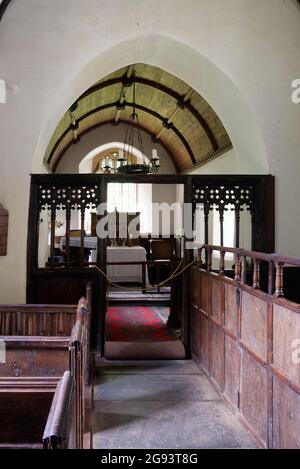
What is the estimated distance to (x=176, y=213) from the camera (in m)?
10.8

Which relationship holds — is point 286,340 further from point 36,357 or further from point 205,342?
point 205,342

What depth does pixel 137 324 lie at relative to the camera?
18.4 ft

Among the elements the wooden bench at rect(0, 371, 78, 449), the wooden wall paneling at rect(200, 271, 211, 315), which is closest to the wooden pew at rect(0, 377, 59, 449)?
the wooden bench at rect(0, 371, 78, 449)

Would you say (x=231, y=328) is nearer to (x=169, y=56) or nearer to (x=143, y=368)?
(x=143, y=368)

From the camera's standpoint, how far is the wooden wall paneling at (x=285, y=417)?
1991mm

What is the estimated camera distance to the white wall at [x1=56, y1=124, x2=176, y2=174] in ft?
33.5

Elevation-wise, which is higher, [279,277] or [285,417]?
[279,277]

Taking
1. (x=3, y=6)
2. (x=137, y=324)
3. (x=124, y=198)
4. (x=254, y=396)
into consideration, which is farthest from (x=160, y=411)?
(x=124, y=198)

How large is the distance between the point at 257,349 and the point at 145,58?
11.3 ft

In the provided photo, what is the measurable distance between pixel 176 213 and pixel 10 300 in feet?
23.5

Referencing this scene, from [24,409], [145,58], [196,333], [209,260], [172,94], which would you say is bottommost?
[196,333]

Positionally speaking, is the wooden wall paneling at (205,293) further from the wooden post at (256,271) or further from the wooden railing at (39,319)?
the wooden railing at (39,319)

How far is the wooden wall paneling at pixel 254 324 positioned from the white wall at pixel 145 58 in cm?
177

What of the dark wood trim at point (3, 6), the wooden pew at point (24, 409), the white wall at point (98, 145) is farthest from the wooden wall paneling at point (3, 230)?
the white wall at point (98, 145)
